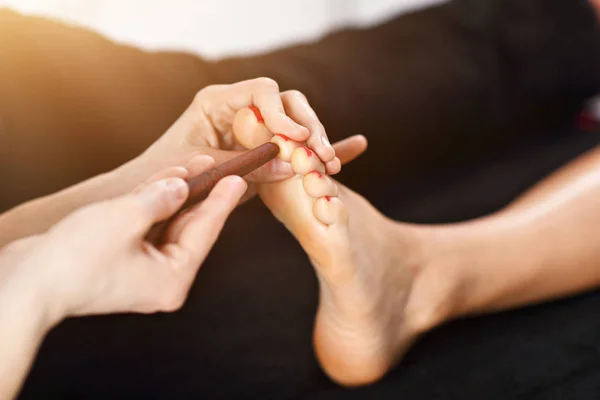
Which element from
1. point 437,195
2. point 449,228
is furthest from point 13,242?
point 437,195

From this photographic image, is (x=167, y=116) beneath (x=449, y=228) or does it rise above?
above

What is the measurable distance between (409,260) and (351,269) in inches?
2.8

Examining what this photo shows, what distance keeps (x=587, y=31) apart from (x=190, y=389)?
0.73 meters

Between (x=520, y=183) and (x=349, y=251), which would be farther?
(x=520, y=183)

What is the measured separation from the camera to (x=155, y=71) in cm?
43

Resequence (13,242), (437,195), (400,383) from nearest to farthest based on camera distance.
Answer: (13,242), (400,383), (437,195)

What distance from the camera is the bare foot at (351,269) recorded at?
A: 37 centimetres

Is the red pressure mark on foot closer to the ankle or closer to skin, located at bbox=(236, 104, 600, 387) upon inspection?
skin, located at bbox=(236, 104, 600, 387)

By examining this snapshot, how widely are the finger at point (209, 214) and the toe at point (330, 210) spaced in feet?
0.22

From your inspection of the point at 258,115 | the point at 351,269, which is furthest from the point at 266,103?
the point at 351,269

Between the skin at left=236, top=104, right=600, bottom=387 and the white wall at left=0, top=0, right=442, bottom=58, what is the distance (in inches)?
6.3

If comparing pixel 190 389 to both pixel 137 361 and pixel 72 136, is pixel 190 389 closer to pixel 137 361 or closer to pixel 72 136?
pixel 137 361

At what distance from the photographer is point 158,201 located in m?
0.29

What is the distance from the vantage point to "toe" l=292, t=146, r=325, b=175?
1.13ft
